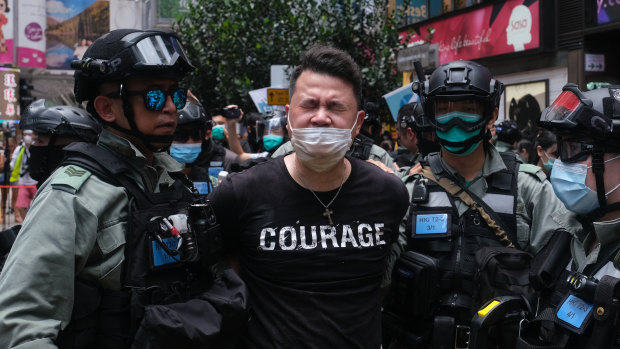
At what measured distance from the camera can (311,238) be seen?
8.37ft

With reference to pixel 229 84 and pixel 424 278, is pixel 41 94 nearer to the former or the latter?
pixel 229 84

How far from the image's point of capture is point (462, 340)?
124 inches

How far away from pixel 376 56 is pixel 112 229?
10455 mm

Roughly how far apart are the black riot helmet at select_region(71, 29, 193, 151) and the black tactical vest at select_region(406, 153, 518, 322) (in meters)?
1.44

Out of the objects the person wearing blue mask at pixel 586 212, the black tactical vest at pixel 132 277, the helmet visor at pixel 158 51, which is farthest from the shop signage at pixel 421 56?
the black tactical vest at pixel 132 277

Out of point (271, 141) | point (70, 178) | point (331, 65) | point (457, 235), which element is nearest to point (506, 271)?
point (457, 235)

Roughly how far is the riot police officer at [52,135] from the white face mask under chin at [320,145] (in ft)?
6.72

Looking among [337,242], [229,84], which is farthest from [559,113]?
[229,84]

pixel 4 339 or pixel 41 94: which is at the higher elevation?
pixel 41 94

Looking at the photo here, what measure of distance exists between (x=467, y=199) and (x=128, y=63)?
74.7 inches

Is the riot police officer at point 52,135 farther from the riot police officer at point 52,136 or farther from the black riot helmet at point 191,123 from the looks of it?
the black riot helmet at point 191,123

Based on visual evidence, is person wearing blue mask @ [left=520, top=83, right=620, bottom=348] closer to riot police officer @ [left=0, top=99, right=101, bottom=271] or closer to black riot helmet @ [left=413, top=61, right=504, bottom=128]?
black riot helmet @ [left=413, top=61, right=504, bottom=128]

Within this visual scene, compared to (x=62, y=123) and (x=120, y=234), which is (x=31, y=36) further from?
(x=120, y=234)

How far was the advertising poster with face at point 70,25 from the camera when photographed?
41.4 m
